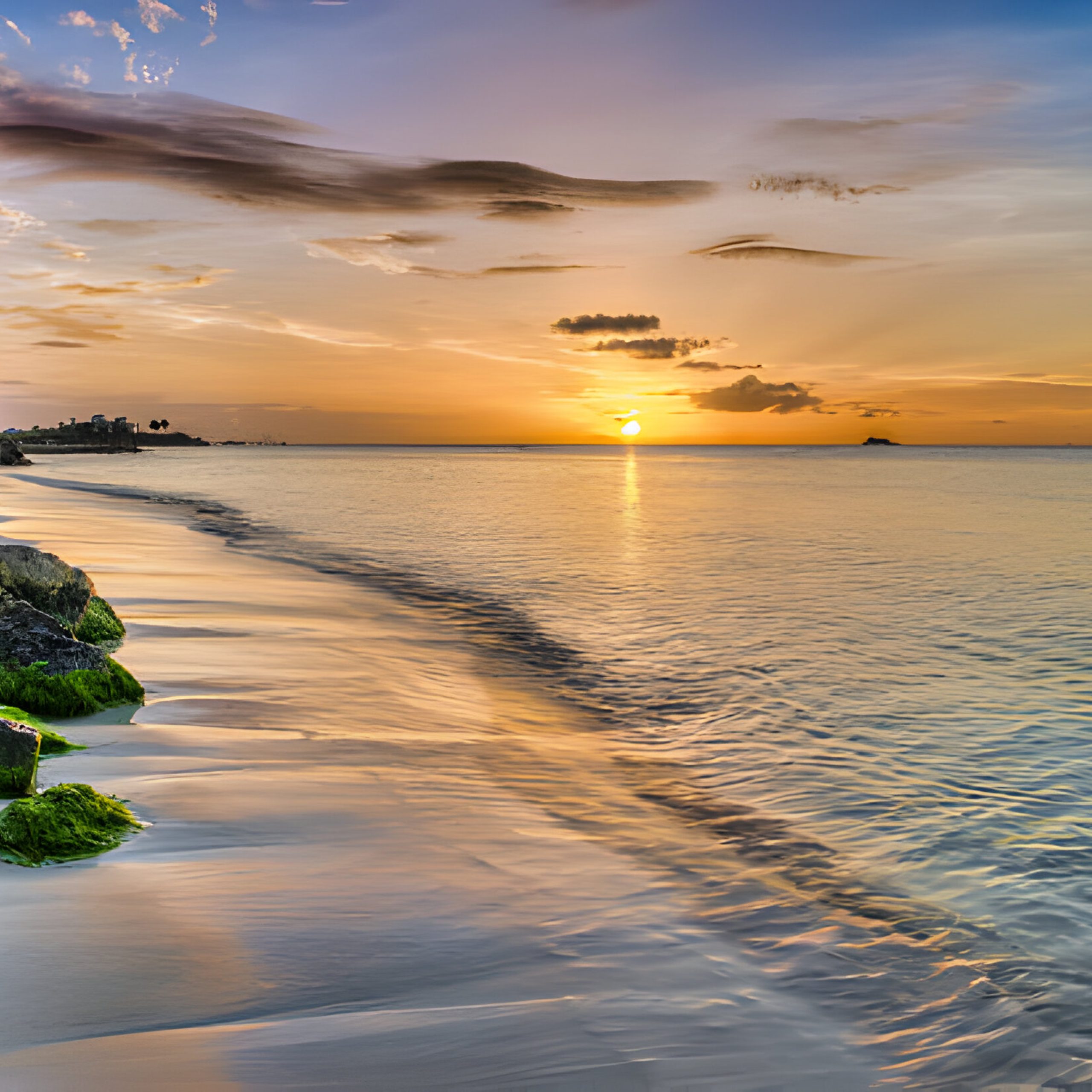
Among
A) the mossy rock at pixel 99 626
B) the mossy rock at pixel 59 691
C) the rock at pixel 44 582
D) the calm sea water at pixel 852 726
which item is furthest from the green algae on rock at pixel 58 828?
the mossy rock at pixel 99 626

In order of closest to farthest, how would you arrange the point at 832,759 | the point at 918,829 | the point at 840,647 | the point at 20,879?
the point at 20,879
the point at 918,829
the point at 832,759
the point at 840,647

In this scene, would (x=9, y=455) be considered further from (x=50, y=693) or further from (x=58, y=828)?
(x=58, y=828)

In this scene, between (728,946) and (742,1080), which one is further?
(728,946)

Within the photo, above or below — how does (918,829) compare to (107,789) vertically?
below

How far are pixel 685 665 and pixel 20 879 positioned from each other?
31.1 ft

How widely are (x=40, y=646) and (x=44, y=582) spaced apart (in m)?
1.83

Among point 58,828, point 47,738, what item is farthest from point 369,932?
point 47,738

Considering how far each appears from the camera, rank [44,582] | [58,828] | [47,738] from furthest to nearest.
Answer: [44,582], [47,738], [58,828]

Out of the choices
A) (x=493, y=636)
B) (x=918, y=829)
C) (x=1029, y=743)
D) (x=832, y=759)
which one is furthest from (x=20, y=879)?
(x=493, y=636)

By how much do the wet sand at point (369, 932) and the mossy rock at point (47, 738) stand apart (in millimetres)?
177

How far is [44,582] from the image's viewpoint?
9.22 m

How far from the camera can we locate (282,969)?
3977 millimetres

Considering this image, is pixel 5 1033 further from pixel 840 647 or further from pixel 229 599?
pixel 840 647

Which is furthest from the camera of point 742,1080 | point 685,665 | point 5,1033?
point 685,665
